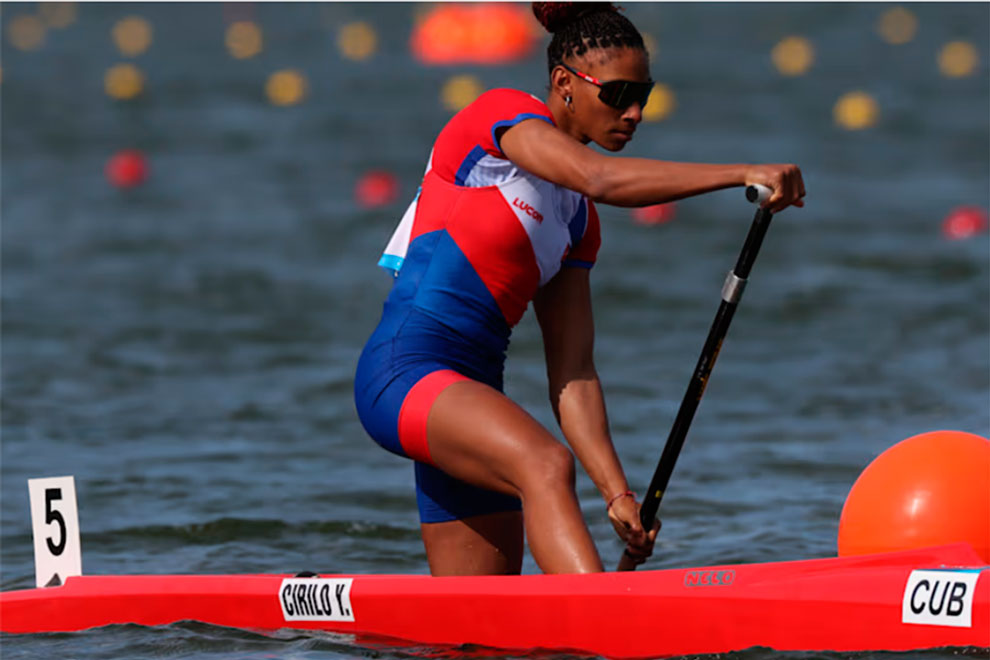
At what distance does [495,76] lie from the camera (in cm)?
2384

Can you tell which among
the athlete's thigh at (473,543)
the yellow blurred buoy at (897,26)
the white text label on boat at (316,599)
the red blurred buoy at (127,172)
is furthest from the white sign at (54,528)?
the yellow blurred buoy at (897,26)

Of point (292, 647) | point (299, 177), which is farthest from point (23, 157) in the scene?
point (292, 647)

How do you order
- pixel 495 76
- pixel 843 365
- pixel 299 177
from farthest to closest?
1. pixel 495 76
2. pixel 299 177
3. pixel 843 365

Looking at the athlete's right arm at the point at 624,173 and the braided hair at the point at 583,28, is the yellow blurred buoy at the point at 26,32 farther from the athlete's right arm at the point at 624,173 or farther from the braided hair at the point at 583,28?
the athlete's right arm at the point at 624,173

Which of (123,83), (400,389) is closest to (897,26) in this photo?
(123,83)

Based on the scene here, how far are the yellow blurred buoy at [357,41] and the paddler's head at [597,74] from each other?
23076 millimetres

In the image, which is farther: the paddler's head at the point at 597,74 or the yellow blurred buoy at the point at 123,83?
the yellow blurred buoy at the point at 123,83

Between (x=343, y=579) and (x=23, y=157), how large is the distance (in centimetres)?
1493

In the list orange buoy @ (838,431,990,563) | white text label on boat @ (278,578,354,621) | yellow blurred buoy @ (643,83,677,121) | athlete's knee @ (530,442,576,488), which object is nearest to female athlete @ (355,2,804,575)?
athlete's knee @ (530,442,576,488)

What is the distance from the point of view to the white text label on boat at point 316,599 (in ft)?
14.9

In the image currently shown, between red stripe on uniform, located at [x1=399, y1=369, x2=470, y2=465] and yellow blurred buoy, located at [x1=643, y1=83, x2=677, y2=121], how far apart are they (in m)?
15.6

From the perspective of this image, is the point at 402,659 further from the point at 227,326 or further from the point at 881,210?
the point at 881,210

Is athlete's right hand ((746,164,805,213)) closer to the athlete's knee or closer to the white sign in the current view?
the athlete's knee

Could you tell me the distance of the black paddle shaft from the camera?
4.05 metres
